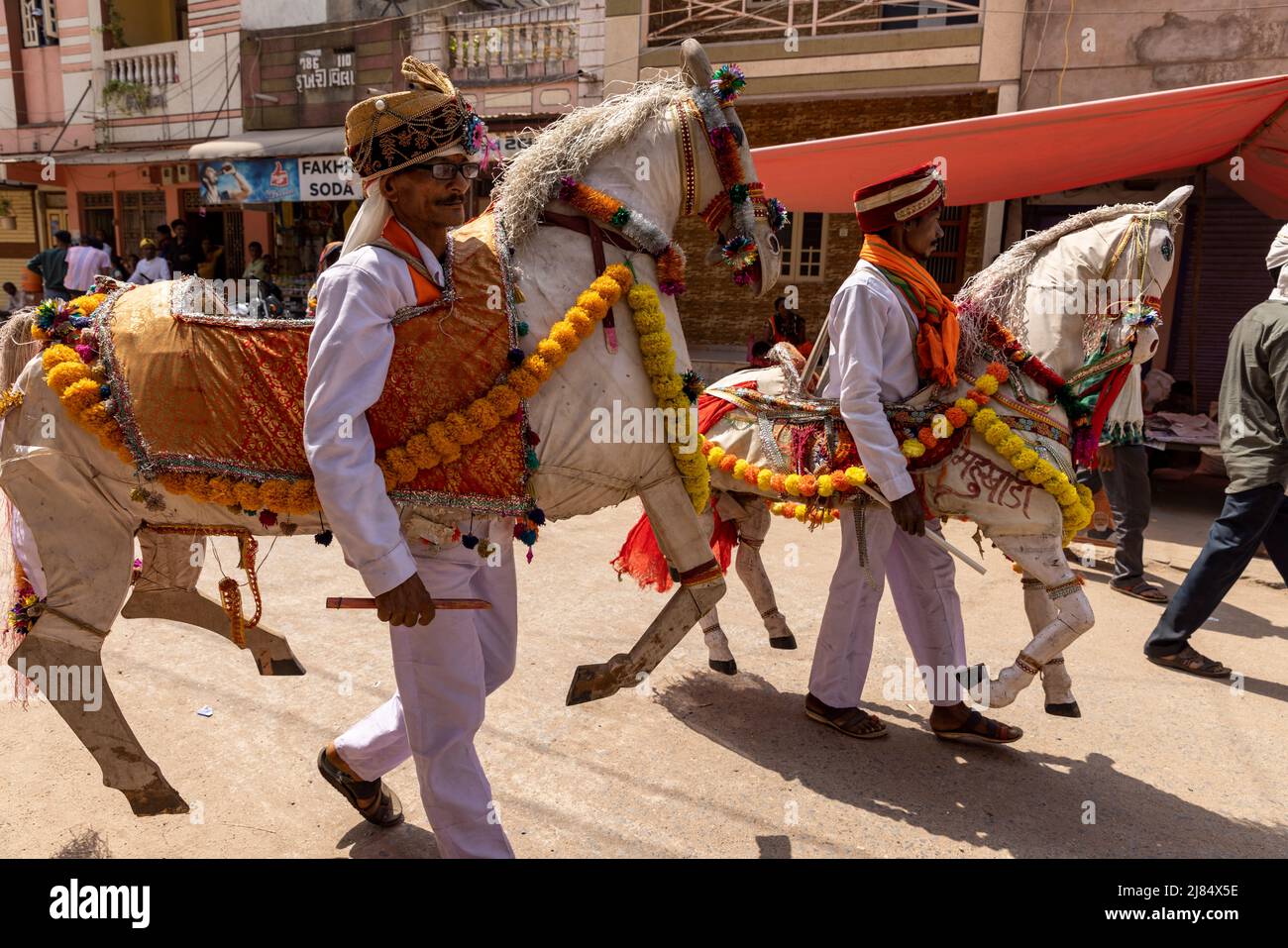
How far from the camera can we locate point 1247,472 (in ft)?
13.9

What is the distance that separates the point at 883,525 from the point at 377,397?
219 centimetres

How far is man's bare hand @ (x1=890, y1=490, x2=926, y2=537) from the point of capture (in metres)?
3.12

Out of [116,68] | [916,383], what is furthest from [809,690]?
[116,68]

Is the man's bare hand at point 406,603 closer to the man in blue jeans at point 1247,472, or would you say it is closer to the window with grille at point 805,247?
the man in blue jeans at point 1247,472

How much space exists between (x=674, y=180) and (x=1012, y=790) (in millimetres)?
2549

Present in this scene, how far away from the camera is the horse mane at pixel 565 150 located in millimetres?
2357

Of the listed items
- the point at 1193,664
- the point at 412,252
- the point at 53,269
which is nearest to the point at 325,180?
the point at 53,269

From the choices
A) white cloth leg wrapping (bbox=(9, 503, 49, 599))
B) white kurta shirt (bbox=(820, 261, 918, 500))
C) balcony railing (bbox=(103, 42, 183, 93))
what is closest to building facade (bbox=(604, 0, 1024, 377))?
white kurta shirt (bbox=(820, 261, 918, 500))

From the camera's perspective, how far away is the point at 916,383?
334 cm

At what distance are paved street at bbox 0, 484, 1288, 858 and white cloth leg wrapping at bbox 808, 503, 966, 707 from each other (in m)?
0.26

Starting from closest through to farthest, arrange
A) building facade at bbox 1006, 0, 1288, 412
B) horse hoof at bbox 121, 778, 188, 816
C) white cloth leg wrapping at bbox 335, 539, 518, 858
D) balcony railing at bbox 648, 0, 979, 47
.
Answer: white cloth leg wrapping at bbox 335, 539, 518, 858 < horse hoof at bbox 121, 778, 188, 816 < building facade at bbox 1006, 0, 1288, 412 < balcony railing at bbox 648, 0, 979, 47

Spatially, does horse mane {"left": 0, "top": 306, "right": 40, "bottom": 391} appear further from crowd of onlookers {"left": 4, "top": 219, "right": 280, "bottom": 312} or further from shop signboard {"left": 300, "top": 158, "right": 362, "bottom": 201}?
shop signboard {"left": 300, "top": 158, "right": 362, "bottom": 201}

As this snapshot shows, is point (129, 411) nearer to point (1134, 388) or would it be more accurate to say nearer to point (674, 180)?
point (674, 180)

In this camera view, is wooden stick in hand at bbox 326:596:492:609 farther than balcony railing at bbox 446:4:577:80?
No
